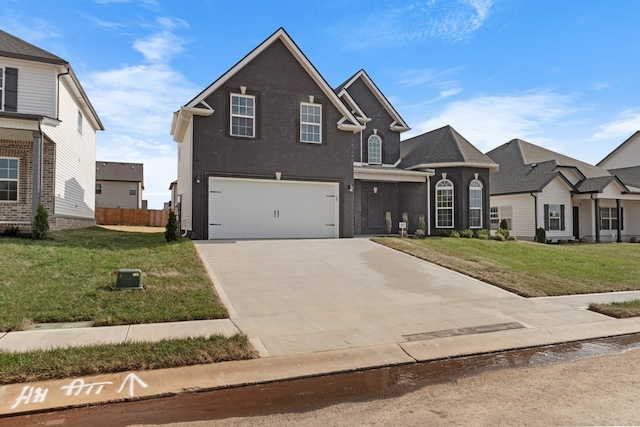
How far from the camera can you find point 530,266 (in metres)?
14.5

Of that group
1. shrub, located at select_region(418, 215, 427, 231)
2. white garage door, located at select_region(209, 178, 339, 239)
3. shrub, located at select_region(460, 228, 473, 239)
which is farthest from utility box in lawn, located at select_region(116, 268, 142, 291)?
shrub, located at select_region(460, 228, 473, 239)

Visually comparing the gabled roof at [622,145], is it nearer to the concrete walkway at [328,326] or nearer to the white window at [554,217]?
the white window at [554,217]

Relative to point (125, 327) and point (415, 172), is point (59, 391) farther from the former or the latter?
point (415, 172)

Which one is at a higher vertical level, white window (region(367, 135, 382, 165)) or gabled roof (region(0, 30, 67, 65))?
gabled roof (region(0, 30, 67, 65))

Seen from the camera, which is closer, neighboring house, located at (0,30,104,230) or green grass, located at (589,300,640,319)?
green grass, located at (589,300,640,319)

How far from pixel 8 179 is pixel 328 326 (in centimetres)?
1544

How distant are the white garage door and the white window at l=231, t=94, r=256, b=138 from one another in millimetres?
1902

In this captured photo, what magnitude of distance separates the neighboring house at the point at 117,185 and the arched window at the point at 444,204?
3507cm

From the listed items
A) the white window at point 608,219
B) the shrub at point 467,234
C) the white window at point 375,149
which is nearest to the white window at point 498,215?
the shrub at point 467,234

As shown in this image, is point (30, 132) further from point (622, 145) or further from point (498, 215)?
point (622, 145)

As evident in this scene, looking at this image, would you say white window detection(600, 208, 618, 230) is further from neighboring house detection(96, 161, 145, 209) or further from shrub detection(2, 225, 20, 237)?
neighboring house detection(96, 161, 145, 209)

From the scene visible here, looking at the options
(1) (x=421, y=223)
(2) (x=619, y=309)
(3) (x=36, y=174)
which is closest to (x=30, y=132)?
(3) (x=36, y=174)

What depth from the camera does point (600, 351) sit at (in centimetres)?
676

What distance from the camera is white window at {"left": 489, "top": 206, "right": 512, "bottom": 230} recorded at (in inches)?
1101
